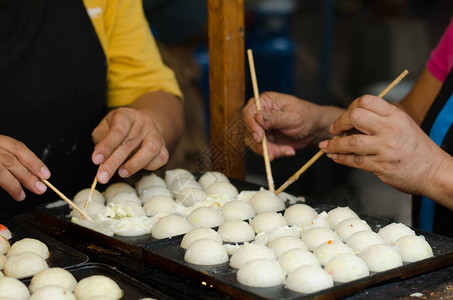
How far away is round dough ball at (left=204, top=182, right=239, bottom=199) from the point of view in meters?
1.98

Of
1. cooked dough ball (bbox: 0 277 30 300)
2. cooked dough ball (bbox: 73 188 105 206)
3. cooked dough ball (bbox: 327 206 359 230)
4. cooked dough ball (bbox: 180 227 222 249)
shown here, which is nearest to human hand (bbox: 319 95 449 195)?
cooked dough ball (bbox: 327 206 359 230)

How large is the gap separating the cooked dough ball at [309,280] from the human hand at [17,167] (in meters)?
0.82

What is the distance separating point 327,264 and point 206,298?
0.98ft

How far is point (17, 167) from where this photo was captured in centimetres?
166

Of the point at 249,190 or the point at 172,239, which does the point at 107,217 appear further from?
the point at 249,190

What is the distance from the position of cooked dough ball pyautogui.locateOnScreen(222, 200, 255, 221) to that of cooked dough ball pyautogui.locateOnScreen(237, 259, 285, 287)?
1.48 ft

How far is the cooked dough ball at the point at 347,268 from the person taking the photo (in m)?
1.31

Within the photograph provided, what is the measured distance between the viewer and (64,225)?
1.80 m

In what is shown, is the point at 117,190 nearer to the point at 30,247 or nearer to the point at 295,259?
the point at 30,247

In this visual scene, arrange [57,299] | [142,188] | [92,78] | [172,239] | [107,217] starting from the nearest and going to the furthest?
[57,299]
[172,239]
[107,217]
[142,188]
[92,78]

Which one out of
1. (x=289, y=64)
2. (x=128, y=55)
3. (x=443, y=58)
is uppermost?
(x=443, y=58)

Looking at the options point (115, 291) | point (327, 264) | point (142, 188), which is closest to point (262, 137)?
point (142, 188)

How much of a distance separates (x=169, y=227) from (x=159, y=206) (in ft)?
0.74

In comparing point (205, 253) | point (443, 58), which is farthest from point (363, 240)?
point (443, 58)
